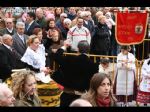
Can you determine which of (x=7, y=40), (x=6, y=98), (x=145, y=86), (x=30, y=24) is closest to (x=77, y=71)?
(x=7, y=40)

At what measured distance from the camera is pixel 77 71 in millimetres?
7738

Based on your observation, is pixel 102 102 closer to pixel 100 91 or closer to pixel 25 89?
pixel 100 91

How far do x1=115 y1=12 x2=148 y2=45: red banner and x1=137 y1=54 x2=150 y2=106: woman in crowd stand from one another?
0.61 meters

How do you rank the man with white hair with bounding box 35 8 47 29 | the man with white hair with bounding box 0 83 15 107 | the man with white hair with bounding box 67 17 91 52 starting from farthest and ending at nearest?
1. the man with white hair with bounding box 35 8 47 29
2. the man with white hair with bounding box 67 17 91 52
3. the man with white hair with bounding box 0 83 15 107

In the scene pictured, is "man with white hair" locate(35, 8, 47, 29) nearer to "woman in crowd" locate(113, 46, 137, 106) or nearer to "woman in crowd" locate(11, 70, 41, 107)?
"woman in crowd" locate(113, 46, 137, 106)

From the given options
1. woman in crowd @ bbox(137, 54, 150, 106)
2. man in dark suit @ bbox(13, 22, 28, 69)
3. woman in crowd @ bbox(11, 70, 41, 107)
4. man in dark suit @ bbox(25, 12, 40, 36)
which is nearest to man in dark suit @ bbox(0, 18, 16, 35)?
man in dark suit @ bbox(13, 22, 28, 69)

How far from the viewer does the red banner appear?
9578 millimetres

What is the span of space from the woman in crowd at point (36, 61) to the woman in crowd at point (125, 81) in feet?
6.10

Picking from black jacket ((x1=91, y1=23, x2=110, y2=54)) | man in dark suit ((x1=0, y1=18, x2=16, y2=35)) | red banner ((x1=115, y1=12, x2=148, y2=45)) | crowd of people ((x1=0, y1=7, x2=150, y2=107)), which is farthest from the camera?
black jacket ((x1=91, y1=23, x2=110, y2=54))

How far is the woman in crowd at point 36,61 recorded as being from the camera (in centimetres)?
868

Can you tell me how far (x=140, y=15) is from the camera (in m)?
9.60

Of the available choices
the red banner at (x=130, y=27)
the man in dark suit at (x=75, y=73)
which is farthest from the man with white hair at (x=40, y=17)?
the man in dark suit at (x=75, y=73)

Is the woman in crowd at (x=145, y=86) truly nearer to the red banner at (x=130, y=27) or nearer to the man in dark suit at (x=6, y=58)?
→ the red banner at (x=130, y=27)
